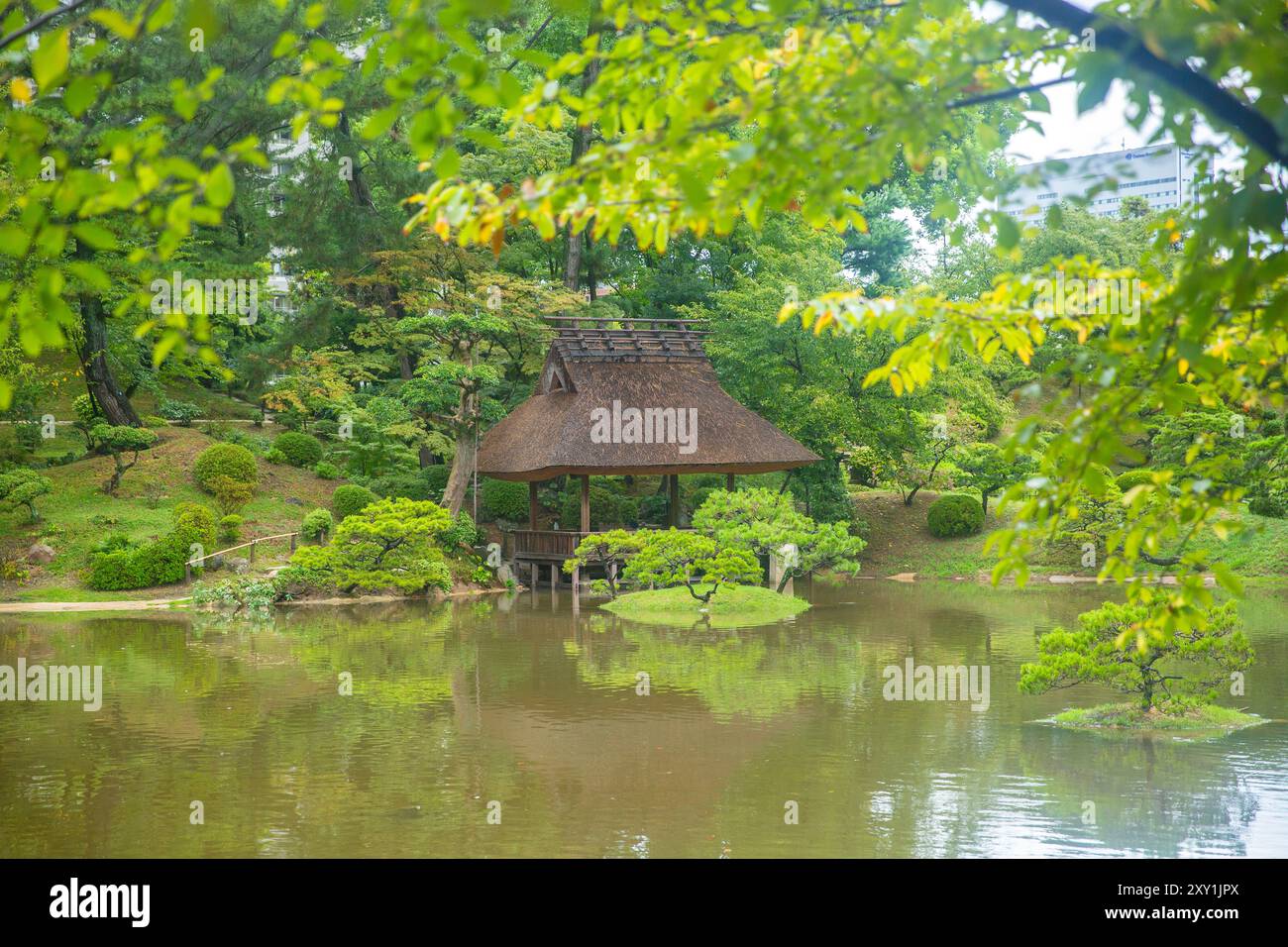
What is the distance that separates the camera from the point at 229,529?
1945 centimetres

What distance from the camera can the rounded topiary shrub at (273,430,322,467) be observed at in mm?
22984

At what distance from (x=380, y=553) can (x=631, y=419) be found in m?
4.69

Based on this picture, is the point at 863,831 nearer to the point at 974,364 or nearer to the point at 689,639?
the point at 689,639

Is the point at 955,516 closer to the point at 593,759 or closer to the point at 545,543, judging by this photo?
the point at 545,543

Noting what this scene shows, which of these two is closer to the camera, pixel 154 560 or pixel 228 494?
pixel 154 560

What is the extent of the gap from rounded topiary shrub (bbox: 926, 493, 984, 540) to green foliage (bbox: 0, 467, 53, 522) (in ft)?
52.9

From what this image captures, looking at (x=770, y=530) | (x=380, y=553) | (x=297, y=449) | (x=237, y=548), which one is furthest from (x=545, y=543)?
(x=297, y=449)

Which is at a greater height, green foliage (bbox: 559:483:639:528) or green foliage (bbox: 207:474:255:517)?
green foliage (bbox: 207:474:255:517)

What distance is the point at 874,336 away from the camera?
22.7 metres

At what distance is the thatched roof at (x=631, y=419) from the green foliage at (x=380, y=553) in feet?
7.13

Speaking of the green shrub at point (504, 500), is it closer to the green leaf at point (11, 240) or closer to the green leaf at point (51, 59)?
the green leaf at point (11, 240)

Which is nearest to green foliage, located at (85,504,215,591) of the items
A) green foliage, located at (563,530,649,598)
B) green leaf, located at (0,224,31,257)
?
green foliage, located at (563,530,649,598)

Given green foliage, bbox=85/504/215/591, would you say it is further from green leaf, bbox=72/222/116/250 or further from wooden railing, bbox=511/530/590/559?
green leaf, bbox=72/222/116/250
